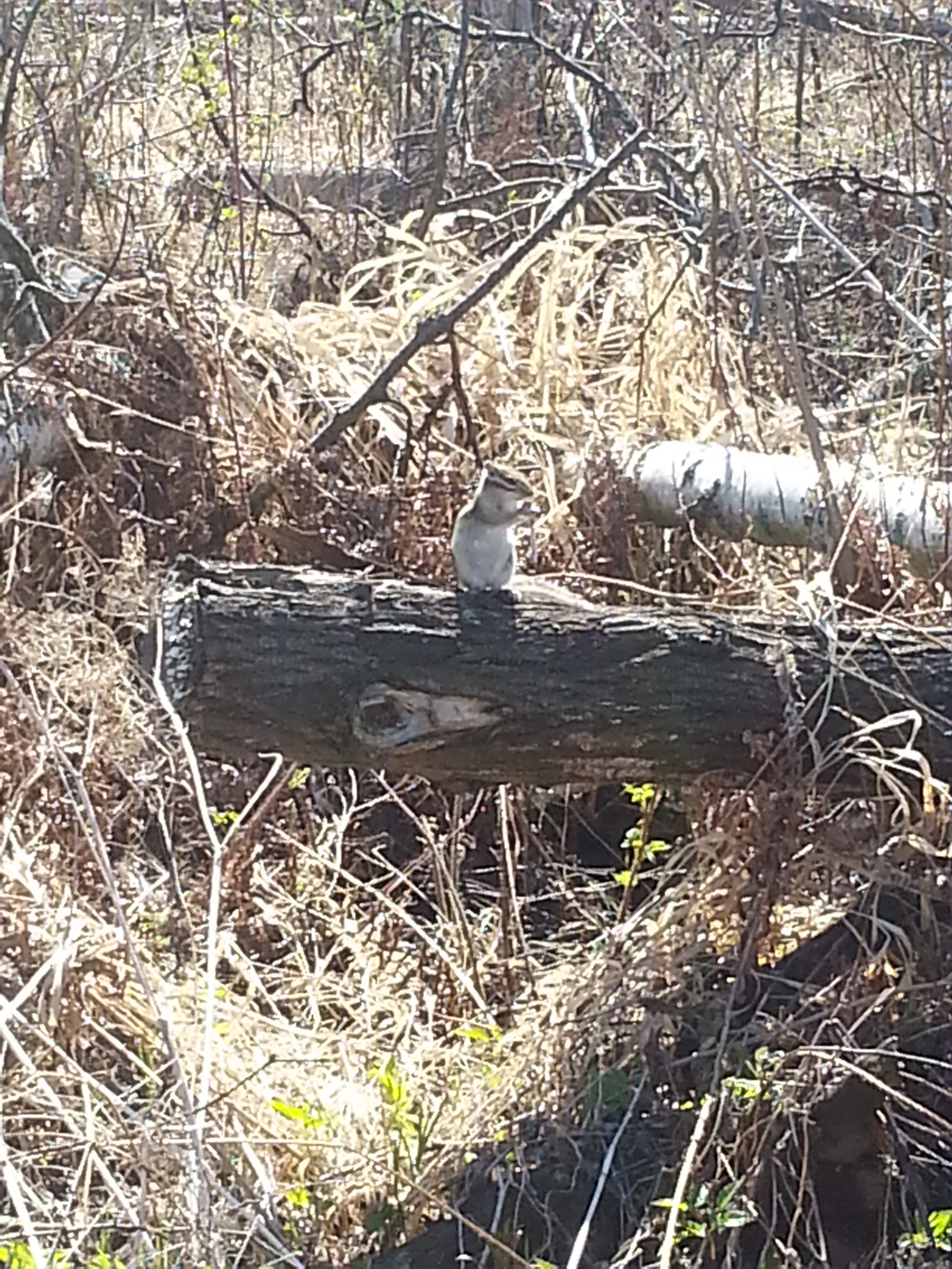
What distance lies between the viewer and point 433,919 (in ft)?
15.0

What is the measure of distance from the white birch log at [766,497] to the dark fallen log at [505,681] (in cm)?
121

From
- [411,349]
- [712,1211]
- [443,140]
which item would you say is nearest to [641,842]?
[712,1211]

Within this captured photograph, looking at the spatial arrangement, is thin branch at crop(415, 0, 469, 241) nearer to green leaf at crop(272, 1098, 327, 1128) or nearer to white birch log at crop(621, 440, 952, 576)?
white birch log at crop(621, 440, 952, 576)

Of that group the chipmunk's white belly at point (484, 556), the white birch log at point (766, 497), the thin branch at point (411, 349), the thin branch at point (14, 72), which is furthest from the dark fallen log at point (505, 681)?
the thin branch at point (14, 72)

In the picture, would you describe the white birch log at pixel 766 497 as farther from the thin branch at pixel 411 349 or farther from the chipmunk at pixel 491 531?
the chipmunk at pixel 491 531

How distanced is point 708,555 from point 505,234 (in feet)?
8.09

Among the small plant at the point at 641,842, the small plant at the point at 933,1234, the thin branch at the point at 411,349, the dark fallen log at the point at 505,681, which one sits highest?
the thin branch at the point at 411,349

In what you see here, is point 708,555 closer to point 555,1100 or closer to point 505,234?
point 555,1100

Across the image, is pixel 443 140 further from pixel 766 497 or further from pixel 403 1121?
pixel 403 1121

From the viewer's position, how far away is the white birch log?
445 centimetres

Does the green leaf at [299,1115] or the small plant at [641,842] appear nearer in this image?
the green leaf at [299,1115]

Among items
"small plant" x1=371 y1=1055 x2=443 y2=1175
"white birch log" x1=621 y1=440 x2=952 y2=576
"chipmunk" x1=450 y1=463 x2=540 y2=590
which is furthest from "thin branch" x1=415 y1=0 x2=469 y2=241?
"small plant" x1=371 y1=1055 x2=443 y2=1175

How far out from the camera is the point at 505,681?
10.3ft

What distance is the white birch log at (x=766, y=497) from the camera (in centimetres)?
445
